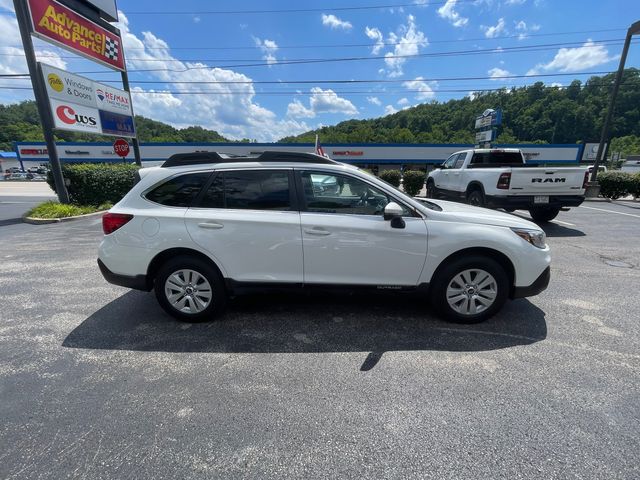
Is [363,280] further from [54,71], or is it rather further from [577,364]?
[54,71]

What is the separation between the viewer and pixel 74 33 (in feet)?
35.8

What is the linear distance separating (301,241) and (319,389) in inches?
55.3

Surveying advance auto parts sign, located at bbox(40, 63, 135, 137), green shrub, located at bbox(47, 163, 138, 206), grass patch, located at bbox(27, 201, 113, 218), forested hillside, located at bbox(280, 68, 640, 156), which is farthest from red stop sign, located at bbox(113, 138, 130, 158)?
forested hillside, located at bbox(280, 68, 640, 156)

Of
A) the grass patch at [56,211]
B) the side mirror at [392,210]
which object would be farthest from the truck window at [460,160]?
the grass patch at [56,211]

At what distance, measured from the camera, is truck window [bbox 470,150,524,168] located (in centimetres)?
996

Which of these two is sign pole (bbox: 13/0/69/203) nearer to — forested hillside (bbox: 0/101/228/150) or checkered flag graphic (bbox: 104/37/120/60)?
checkered flag graphic (bbox: 104/37/120/60)

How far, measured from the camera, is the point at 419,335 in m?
3.28

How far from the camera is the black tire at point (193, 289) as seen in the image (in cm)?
339

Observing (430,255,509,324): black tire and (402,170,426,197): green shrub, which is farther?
(402,170,426,197): green shrub

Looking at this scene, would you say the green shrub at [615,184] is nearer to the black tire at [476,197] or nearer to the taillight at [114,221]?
the black tire at [476,197]

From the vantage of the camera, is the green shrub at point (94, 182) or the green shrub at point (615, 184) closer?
the green shrub at point (94, 182)

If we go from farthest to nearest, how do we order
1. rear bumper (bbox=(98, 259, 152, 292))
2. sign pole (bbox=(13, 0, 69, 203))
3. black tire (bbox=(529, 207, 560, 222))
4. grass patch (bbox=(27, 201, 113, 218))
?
1. grass patch (bbox=(27, 201, 113, 218))
2. sign pole (bbox=(13, 0, 69, 203))
3. black tire (bbox=(529, 207, 560, 222))
4. rear bumper (bbox=(98, 259, 152, 292))

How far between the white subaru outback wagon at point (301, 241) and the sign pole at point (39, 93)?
9781 mm

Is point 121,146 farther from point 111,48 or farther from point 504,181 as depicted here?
point 504,181
